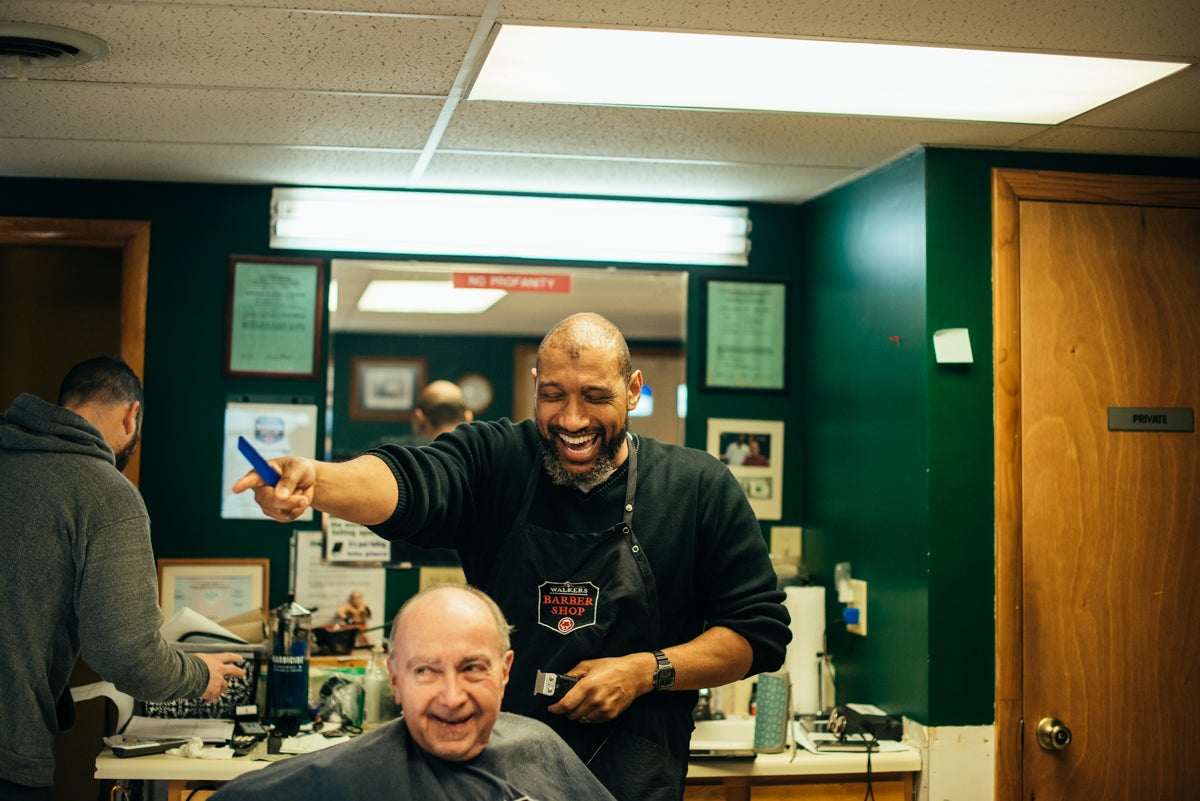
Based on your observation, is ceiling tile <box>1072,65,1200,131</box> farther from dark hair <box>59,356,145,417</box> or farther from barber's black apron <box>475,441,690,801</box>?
dark hair <box>59,356,145,417</box>

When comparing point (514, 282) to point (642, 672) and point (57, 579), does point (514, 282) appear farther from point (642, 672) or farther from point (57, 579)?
point (642, 672)

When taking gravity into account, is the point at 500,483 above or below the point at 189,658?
above

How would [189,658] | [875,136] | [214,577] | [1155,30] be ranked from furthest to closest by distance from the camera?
[214,577], [875,136], [189,658], [1155,30]

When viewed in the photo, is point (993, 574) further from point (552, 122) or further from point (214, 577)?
point (214, 577)

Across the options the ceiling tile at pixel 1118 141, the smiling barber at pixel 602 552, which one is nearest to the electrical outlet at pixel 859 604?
the smiling barber at pixel 602 552

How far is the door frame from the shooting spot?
3.75 m

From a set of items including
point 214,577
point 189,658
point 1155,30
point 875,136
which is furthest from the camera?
point 214,577

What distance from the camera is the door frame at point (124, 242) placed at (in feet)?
12.3

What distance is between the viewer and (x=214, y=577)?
3.79 metres

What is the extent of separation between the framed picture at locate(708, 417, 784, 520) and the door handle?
45.0 inches

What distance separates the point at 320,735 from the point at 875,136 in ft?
7.23

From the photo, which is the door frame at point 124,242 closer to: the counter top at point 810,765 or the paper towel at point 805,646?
the counter top at point 810,765

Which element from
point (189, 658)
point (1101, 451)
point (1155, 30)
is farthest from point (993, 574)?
point (189, 658)

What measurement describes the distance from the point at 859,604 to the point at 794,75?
5.42 feet
